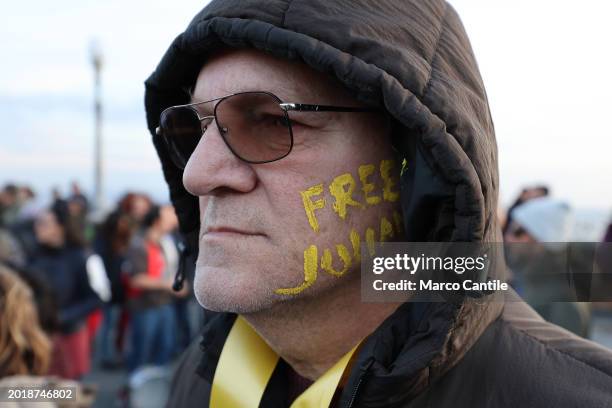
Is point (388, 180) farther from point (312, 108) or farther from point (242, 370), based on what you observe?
point (242, 370)

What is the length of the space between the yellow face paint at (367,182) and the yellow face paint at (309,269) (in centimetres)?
19

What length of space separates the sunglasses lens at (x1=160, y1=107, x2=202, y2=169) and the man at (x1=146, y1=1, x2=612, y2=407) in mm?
66

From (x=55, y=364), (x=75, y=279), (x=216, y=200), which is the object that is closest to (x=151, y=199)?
(x=75, y=279)

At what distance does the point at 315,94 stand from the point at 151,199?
7504 mm

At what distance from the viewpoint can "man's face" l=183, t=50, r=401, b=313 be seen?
1.59 m

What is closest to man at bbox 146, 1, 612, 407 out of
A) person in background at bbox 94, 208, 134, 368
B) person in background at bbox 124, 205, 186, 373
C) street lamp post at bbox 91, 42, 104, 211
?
person in background at bbox 124, 205, 186, 373

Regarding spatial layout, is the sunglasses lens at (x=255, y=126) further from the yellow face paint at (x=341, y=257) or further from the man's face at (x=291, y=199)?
the yellow face paint at (x=341, y=257)

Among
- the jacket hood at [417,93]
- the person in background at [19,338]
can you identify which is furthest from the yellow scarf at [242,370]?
the person in background at [19,338]

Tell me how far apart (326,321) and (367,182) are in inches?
14.7

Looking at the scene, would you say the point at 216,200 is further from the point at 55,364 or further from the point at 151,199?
the point at 151,199

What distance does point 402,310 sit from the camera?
65.3 inches

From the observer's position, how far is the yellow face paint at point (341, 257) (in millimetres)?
1613

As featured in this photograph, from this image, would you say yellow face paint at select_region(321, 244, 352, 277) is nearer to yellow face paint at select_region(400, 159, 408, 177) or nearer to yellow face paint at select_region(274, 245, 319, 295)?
yellow face paint at select_region(274, 245, 319, 295)

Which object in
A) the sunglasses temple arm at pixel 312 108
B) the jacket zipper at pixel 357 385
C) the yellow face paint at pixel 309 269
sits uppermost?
the sunglasses temple arm at pixel 312 108
